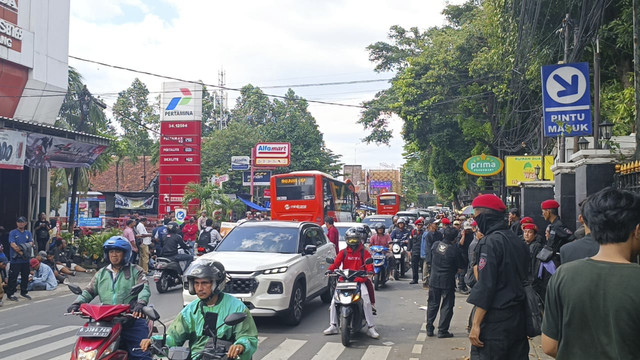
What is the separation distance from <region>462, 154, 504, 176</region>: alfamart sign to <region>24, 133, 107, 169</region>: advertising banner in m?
14.4

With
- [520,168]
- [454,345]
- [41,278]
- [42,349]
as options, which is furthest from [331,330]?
[520,168]

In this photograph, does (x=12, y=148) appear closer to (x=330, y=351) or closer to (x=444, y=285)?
(x=330, y=351)

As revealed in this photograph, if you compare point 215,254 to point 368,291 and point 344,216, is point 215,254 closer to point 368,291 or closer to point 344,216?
point 368,291

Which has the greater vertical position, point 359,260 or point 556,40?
point 556,40

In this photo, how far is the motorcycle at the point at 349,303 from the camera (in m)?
8.41

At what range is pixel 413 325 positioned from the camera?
10188mm

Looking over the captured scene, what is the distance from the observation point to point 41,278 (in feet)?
47.5

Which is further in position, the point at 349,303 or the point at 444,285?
the point at 444,285

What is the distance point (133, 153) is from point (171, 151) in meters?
4.25

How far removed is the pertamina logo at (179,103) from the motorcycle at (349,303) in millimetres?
34988

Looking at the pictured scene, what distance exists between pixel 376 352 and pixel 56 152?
1382 centimetres

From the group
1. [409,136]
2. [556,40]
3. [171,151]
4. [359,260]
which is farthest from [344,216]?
[359,260]

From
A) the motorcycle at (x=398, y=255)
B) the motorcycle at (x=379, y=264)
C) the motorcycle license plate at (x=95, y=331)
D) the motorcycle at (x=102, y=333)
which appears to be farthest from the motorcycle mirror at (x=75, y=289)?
the motorcycle at (x=398, y=255)

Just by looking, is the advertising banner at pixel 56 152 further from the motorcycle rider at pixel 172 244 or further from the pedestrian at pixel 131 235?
the motorcycle rider at pixel 172 244
